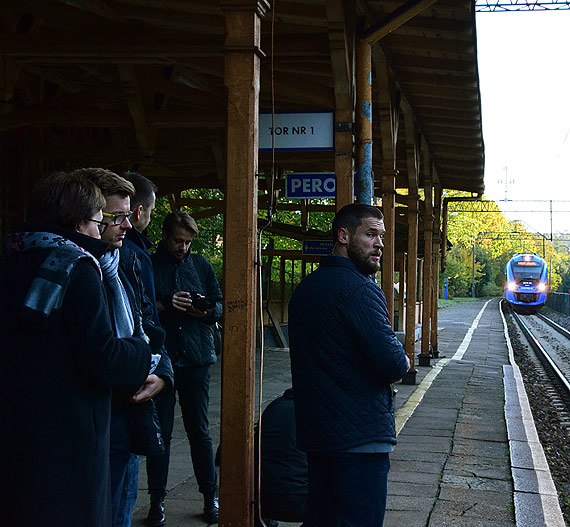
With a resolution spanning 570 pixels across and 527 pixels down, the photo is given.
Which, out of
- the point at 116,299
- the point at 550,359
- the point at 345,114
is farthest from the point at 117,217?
the point at 550,359

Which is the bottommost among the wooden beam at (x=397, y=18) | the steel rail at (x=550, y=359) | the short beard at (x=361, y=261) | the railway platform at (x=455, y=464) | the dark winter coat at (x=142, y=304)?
the steel rail at (x=550, y=359)

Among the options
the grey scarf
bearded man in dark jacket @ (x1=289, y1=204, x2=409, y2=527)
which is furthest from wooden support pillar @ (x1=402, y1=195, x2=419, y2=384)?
the grey scarf

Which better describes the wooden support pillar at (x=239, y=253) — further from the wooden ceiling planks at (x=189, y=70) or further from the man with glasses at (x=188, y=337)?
the wooden ceiling planks at (x=189, y=70)

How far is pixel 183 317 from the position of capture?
180 inches

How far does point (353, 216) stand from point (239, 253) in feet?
2.61

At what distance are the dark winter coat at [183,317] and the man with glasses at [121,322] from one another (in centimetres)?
146

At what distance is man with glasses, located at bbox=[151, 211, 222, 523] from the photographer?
4516mm

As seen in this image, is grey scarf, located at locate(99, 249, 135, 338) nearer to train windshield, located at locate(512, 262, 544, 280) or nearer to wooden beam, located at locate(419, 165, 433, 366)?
wooden beam, located at locate(419, 165, 433, 366)

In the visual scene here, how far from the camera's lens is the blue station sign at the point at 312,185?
8.30 m

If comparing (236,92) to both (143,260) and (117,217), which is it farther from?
(117,217)

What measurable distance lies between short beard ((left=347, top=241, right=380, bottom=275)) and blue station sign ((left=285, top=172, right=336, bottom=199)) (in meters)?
4.97

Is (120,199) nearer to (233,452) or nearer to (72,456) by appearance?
(72,456)

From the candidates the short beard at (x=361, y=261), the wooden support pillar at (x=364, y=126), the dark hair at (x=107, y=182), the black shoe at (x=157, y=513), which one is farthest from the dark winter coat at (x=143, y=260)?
the wooden support pillar at (x=364, y=126)

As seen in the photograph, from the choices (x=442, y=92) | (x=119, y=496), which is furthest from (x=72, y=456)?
(x=442, y=92)
